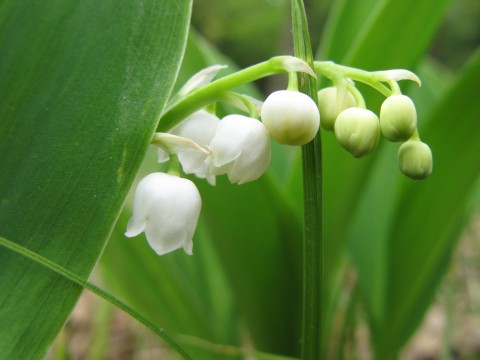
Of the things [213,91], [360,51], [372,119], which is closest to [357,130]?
[372,119]

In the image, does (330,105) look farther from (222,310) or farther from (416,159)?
(222,310)

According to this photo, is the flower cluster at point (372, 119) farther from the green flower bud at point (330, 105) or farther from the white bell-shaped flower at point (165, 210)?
the white bell-shaped flower at point (165, 210)

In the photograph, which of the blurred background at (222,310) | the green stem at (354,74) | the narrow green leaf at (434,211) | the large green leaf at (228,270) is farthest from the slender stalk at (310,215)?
the narrow green leaf at (434,211)

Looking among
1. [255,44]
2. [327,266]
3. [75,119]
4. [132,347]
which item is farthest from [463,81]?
[255,44]

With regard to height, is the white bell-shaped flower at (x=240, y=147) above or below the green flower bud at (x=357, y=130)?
below

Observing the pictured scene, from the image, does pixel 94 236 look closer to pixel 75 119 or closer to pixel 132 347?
pixel 75 119

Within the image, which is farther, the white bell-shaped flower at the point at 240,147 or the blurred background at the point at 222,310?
the blurred background at the point at 222,310
